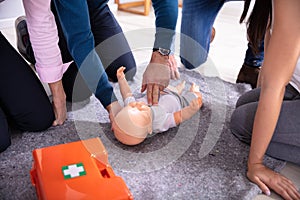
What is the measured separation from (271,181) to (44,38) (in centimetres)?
67

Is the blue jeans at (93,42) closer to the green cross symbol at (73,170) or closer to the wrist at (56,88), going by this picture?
the wrist at (56,88)

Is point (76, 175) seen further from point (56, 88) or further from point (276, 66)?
point (276, 66)

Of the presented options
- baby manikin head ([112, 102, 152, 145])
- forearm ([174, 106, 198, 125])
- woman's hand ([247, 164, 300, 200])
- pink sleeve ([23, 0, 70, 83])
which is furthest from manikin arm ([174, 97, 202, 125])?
pink sleeve ([23, 0, 70, 83])

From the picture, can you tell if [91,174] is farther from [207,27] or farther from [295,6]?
[207,27]

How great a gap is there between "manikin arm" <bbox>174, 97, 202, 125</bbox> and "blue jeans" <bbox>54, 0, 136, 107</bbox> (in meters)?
0.19

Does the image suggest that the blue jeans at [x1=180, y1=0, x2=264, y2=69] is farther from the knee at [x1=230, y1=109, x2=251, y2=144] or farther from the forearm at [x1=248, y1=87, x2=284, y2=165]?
the forearm at [x1=248, y1=87, x2=284, y2=165]

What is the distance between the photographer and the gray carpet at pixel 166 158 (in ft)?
2.62

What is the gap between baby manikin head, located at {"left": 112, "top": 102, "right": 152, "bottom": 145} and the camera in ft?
2.91

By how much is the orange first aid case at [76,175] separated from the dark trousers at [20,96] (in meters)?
0.26

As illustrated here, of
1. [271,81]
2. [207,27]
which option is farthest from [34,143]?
[207,27]

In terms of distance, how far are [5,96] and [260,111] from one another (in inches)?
26.3

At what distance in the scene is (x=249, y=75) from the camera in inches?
51.2

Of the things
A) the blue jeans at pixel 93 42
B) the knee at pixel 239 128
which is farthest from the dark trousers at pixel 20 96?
the knee at pixel 239 128

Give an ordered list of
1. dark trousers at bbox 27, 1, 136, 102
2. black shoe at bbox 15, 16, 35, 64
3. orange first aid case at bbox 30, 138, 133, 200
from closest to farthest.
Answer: orange first aid case at bbox 30, 138, 133, 200, black shoe at bbox 15, 16, 35, 64, dark trousers at bbox 27, 1, 136, 102
